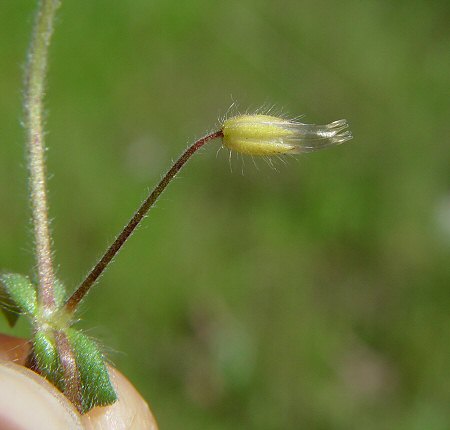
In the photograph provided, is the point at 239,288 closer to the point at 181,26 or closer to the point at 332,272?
the point at 332,272

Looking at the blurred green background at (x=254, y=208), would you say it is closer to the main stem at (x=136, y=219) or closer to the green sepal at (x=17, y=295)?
the green sepal at (x=17, y=295)

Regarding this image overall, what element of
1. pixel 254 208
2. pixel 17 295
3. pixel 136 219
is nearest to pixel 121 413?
pixel 17 295

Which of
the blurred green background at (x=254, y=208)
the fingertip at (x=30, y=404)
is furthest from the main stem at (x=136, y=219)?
the blurred green background at (x=254, y=208)

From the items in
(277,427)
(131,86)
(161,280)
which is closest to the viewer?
(277,427)

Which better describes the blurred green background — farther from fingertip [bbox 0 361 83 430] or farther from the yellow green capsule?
the yellow green capsule

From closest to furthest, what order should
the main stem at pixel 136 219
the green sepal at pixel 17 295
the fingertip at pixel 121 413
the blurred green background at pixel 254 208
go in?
the main stem at pixel 136 219 < the green sepal at pixel 17 295 < the fingertip at pixel 121 413 < the blurred green background at pixel 254 208

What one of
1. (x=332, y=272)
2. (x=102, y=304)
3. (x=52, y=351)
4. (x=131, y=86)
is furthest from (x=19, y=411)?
(x=131, y=86)

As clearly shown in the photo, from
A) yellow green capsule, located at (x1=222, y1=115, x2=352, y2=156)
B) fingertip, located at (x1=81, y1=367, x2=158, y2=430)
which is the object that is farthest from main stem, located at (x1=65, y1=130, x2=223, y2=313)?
fingertip, located at (x1=81, y1=367, x2=158, y2=430)

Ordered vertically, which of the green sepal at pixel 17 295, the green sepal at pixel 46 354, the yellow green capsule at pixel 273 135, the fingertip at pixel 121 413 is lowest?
the fingertip at pixel 121 413
